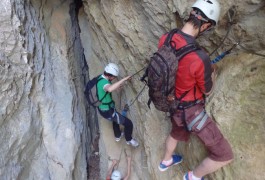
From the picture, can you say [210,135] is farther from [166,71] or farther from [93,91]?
[93,91]

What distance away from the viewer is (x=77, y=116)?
23.0ft

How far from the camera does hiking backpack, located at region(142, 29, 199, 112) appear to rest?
3217 mm

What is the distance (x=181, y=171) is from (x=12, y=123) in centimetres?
294

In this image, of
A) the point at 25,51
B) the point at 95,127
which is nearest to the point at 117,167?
the point at 95,127

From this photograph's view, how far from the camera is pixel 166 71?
3244mm

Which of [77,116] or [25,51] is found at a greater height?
[25,51]

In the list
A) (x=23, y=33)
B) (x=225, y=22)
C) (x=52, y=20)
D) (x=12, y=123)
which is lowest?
(x=12, y=123)

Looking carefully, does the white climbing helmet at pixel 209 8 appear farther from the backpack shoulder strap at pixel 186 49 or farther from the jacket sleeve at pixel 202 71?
the jacket sleeve at pixel 202 71

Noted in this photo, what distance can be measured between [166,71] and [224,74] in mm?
1200

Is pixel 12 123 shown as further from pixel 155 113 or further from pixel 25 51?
pixel 155 113

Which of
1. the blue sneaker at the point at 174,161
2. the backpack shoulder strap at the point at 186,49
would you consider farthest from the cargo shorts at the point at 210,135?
the blue sneaker at the point at 174,161

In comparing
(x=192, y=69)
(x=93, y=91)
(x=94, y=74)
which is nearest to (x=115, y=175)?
(x=93, y=91)

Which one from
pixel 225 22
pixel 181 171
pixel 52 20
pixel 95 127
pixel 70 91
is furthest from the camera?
pixel 95 127

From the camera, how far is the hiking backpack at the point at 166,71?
10.6ft
